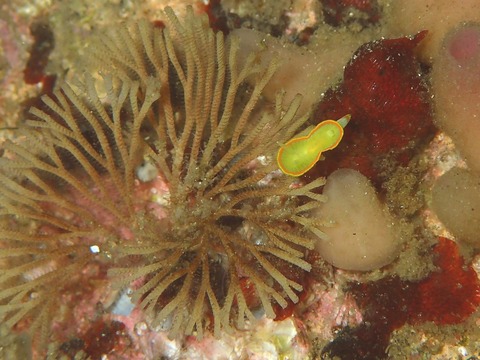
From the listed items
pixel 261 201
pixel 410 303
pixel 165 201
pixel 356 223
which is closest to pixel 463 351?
pixel 410 303

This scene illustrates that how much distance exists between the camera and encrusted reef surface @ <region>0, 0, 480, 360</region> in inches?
120

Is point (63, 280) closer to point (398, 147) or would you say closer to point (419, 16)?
point (398, 147)

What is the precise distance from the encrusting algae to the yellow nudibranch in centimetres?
16

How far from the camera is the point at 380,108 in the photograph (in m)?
2.99

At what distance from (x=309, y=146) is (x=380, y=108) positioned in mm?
575

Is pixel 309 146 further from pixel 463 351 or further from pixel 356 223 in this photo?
pixel 463 351

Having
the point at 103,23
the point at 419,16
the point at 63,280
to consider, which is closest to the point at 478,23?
the point at 419,16

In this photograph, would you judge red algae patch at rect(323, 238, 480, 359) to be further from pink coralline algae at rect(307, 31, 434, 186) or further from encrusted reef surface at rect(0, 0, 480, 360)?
pink coralline algae at rect(307, 31, 434, 186)

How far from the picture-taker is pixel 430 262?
10.9 ft

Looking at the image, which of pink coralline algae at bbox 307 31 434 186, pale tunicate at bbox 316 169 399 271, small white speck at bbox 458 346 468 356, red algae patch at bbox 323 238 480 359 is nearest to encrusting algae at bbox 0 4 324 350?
pale tunicate at bbox 316 169 399 271

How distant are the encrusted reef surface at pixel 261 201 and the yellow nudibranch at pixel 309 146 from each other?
1 centimetres

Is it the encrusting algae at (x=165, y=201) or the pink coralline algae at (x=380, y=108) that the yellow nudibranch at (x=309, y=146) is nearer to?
the encrusting algae at (x=165, y=201)

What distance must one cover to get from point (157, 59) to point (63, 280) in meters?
1.87

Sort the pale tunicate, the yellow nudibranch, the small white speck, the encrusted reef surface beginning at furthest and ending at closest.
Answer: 1. the small white speck
2. the pale tunicate
3. the encrusted reef surface
4. the yellow nudibranch
